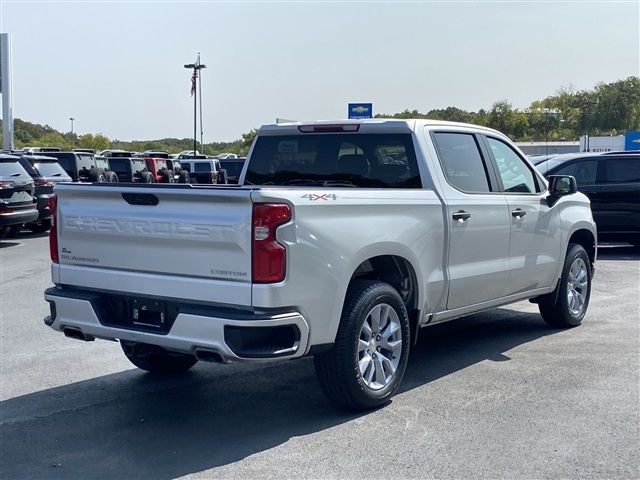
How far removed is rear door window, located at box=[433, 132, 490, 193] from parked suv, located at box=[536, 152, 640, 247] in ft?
25.0

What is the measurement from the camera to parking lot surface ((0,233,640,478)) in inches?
186

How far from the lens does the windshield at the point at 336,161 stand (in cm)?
645

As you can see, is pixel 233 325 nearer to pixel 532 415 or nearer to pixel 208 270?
pixel 208 270

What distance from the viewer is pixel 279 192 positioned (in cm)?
479

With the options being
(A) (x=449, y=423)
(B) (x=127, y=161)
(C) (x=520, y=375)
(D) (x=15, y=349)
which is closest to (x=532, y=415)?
(A) (x=449, y=423)

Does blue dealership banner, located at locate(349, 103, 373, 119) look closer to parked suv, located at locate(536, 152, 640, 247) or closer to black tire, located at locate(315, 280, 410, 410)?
parked suv, located at locate(536, 152, 640, 247)

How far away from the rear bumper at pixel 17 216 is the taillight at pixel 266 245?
12.6 metres

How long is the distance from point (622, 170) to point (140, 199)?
1135 centimetres

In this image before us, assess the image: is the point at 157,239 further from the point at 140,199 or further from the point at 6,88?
the point at 6,88

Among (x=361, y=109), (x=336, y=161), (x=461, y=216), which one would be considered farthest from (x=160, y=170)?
(x=461, y=216)

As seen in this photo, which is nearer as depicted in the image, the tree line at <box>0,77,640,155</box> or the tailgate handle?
the tailgate handle

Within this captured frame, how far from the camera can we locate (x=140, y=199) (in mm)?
5203

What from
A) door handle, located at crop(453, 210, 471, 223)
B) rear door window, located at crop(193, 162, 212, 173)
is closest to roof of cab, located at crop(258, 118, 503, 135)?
door handle, located at crop(453, 210, 471, 223)

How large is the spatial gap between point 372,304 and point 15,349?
387 cm
